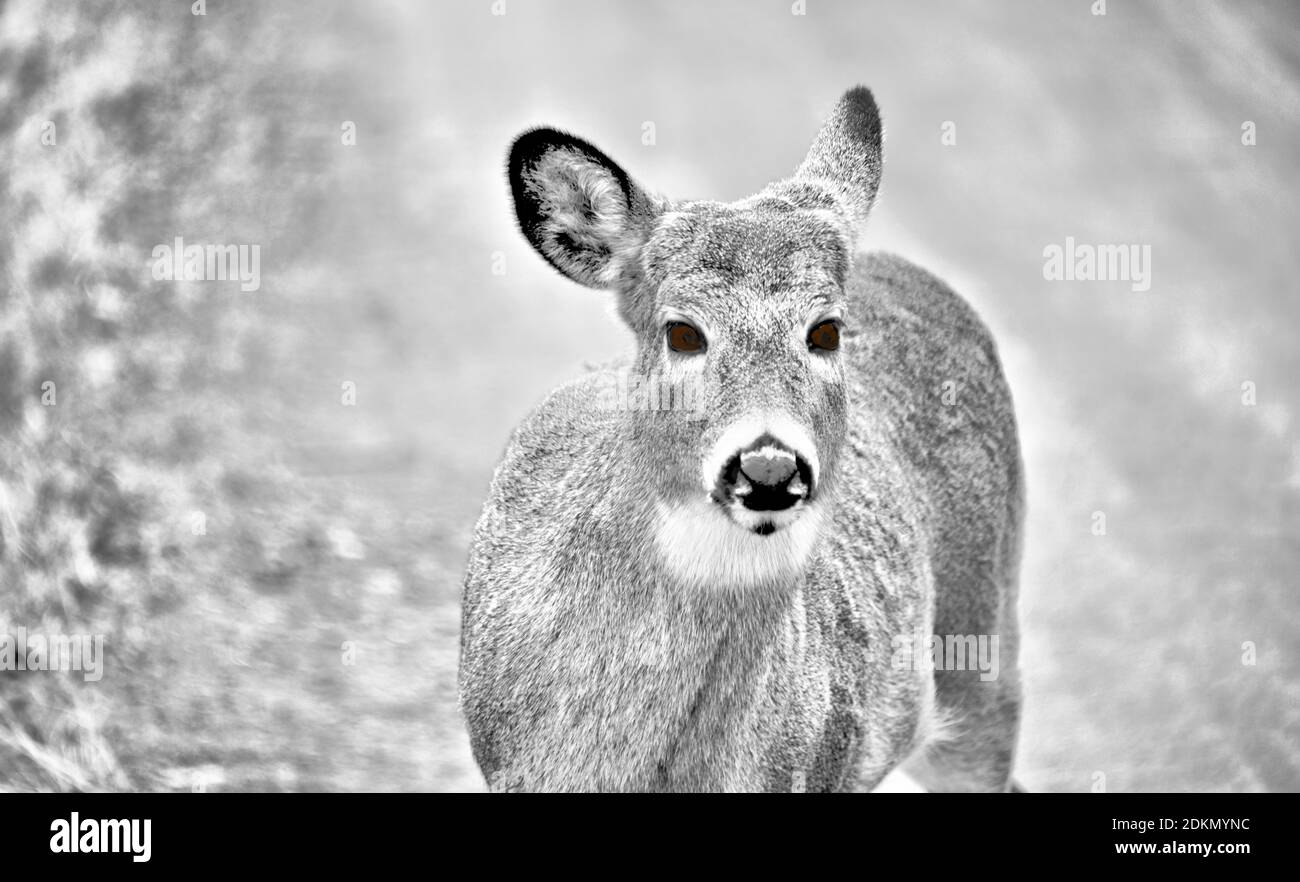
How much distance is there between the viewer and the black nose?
5.23 meters

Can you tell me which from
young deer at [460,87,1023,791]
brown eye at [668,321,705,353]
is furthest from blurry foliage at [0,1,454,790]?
brown eye at [668,321,705,353]

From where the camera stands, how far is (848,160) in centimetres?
655

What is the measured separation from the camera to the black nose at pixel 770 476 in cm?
523

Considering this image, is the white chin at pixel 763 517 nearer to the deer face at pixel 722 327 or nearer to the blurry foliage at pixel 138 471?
the deer face at pixel 722 327

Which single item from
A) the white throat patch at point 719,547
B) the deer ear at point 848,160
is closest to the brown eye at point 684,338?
the white throat patch at point 719,547

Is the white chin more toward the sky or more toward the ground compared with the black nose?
more toward the ground

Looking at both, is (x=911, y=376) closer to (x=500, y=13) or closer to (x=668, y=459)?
(x=668, y=459)

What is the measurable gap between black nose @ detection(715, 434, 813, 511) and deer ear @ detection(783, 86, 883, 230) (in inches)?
53.9

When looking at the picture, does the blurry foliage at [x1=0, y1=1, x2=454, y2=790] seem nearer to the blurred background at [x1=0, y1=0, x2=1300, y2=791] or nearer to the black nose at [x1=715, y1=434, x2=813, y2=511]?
the blurred background at [x1=0, y1=0, x2=1300, y2=791]

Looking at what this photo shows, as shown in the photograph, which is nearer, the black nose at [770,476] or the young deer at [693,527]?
the black nose at [770,476]

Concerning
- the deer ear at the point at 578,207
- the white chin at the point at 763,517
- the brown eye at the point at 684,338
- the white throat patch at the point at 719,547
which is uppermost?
the deer ear at the point at 578,207

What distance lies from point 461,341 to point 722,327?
11249mm

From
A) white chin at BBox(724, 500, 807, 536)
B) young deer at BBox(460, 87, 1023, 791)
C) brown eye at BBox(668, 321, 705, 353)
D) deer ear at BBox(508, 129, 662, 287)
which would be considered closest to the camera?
white chin at BBox(724, 500, 807, 536)
